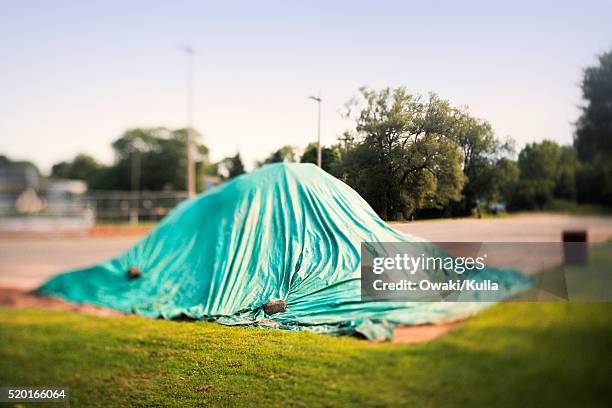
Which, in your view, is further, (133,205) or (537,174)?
(133,205)

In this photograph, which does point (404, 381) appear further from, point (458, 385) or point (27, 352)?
point (27, 352)

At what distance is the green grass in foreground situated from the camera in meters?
1.97

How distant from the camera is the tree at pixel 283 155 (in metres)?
2.47

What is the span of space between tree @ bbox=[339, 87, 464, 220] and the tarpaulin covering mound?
96 mm

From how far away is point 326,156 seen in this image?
2.19m

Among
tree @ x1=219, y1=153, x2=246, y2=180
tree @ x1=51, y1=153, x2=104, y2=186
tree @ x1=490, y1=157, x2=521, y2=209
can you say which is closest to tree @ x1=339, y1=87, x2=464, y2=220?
tree @ x1=490, y1=157, x2=521, y2=209

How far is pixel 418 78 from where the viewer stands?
205 centimetres

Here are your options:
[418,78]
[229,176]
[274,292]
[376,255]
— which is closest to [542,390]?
[376,255]

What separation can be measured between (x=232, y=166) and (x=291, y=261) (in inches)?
45.7

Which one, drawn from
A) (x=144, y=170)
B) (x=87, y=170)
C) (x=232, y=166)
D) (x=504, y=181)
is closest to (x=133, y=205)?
(x=144, y=170)

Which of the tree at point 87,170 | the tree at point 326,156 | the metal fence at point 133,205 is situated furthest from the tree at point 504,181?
the metal fence at point 133,205

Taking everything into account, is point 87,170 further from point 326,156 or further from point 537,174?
point 537,174

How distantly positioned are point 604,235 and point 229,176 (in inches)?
85.4

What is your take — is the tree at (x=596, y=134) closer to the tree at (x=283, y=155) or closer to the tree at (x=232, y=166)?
the tree at (x=283, y=155)
